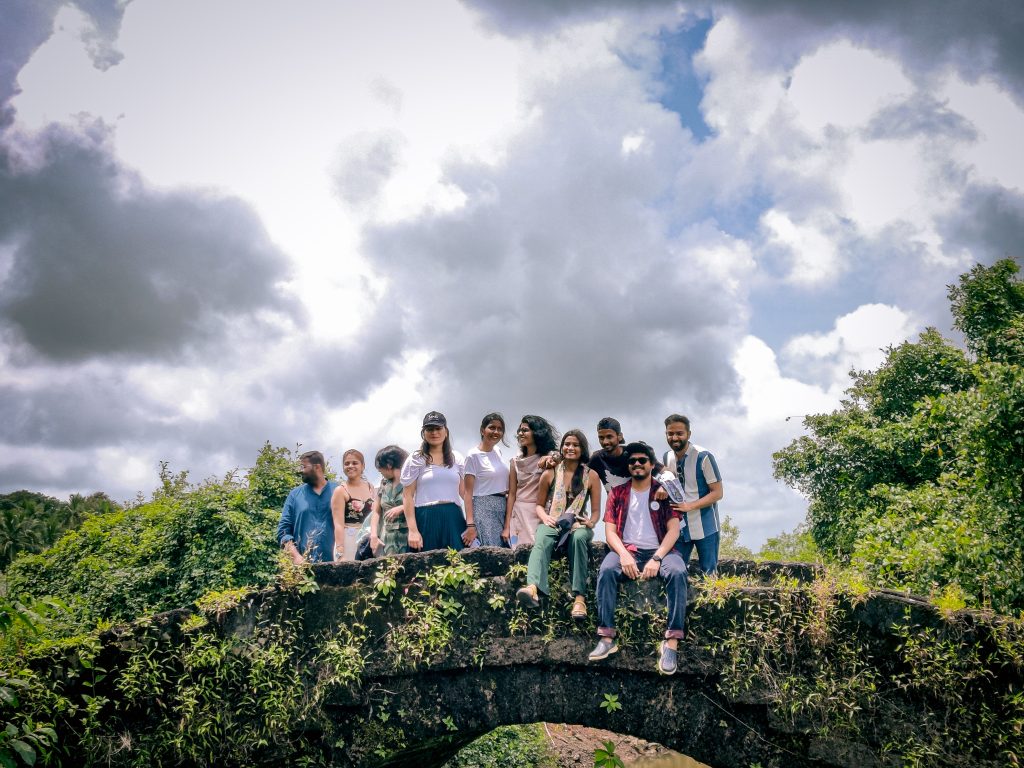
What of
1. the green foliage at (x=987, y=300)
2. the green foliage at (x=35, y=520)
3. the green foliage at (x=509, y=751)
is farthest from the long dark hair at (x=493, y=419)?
the green foliage at (x=35, y=520)

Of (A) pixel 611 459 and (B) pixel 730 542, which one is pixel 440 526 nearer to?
(A) pixel 611 459

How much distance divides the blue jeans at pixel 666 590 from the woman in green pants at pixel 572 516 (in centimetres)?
16

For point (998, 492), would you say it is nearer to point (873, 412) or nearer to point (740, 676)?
point (740, 676)

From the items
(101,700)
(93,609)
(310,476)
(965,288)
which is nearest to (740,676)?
(310,476)

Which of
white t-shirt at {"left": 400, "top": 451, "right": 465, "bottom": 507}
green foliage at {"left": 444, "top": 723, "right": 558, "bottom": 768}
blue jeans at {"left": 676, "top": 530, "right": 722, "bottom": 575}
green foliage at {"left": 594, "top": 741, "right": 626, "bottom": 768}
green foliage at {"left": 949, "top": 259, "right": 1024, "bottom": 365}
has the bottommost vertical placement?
green foliage at {"left": 444, "top": 723, "right": 558, "bottom": 768}

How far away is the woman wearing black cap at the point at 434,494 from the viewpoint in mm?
5910

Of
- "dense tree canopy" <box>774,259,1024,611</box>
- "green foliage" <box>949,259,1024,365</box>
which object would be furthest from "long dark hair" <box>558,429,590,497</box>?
"green foliage" <box>949,259,1024,365</box>

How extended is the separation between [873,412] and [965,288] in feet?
10.8

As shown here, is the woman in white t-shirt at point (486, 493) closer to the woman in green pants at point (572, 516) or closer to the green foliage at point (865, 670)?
the woman in green pants at point (572, 516)

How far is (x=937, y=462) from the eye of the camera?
12.6 meters

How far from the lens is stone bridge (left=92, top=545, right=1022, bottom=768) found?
5004mm

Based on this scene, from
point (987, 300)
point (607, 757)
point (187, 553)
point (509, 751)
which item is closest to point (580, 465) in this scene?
point (607, 757)

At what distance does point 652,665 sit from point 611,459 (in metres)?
1.53

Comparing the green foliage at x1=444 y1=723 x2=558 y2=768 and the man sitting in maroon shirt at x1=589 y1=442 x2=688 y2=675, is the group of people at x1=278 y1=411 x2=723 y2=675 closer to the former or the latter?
the man sitting in maroon shirt at x1=589 y1=442 x2=688 y2=675
